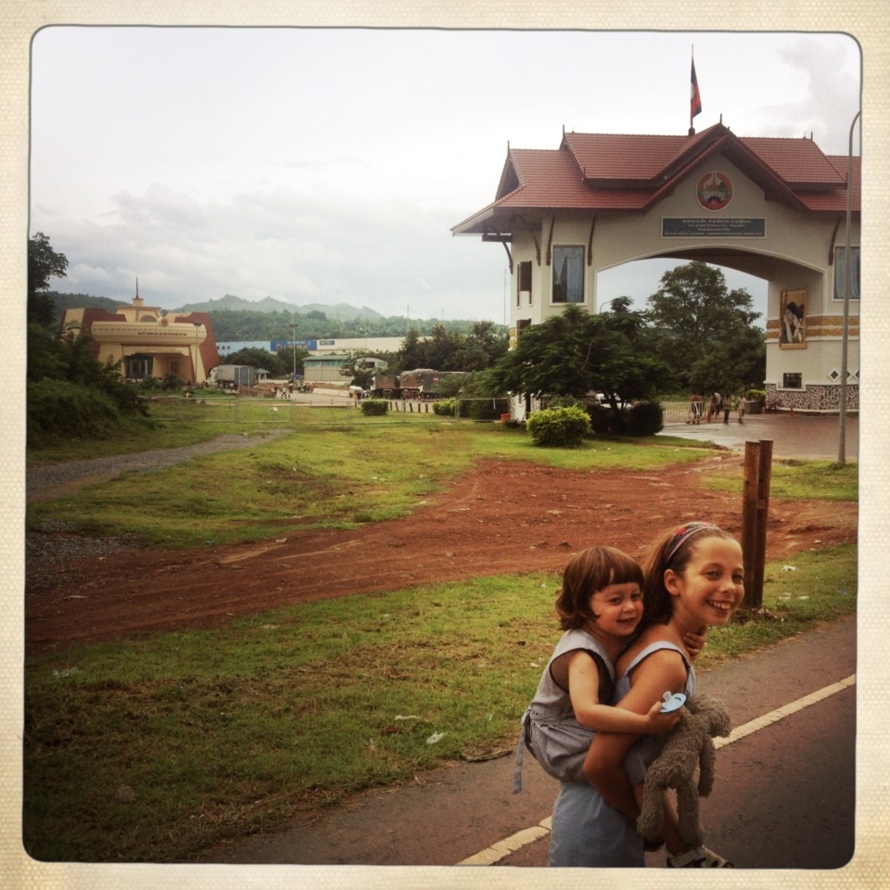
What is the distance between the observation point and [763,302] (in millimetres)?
2752

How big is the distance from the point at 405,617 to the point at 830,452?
4.10ft

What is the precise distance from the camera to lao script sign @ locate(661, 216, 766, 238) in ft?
8.81

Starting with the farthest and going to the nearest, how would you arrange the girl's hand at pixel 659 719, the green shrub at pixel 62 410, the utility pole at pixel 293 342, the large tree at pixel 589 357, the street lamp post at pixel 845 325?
the utility pole at pixel 293 342, the large tree at pixel 589 357, the green shrub at pixel 62 410, the street lamp post at pixel 845 325, the girl's hand at pixel 659 719

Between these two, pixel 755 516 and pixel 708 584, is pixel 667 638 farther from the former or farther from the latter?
pixel 755 516

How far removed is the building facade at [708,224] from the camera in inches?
104

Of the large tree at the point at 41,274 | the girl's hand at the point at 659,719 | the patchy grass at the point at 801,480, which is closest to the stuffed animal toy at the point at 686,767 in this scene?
the girl's hand at the point at 659,719

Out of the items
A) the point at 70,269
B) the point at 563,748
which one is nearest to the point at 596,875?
the point at 563,748

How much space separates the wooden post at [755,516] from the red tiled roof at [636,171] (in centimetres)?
71

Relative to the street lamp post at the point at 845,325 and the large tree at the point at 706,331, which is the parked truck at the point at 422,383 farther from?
the street lamp post at the point at 845,325

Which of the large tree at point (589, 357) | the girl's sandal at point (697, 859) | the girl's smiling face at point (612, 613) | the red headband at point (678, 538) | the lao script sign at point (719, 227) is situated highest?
the lao script sign at point (719, 227)

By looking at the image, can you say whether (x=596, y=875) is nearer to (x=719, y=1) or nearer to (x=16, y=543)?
(x=16, y=543)

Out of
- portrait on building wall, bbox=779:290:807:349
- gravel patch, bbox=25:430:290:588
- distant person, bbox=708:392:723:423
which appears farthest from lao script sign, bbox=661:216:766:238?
gravel patch, bbox=25:430:290:588

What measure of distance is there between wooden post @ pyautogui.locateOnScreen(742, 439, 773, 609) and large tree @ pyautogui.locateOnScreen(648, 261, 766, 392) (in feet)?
0.92

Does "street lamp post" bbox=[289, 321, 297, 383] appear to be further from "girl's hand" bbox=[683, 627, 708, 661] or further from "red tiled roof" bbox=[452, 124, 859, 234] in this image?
"girl's hand" bbox=[683, 627, 708, 661]
